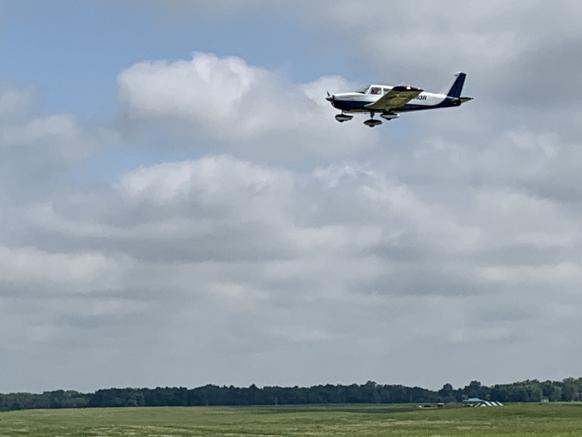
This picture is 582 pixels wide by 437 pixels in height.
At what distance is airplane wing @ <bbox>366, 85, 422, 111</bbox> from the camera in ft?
292

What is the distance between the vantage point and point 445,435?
102m

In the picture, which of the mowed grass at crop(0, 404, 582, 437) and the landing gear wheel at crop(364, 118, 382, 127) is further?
the mowed grass at crop(0, 404, 582, 437)

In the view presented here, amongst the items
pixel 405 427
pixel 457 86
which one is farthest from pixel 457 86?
pixel 405 427

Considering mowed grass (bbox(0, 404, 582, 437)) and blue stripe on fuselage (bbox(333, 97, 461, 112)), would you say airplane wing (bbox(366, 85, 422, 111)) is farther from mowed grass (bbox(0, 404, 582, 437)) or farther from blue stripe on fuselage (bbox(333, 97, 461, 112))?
mowed grass (bbox(0, 404, 582, 437))

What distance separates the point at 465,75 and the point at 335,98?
1564 centimetres

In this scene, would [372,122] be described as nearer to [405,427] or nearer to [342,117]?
[342,117]

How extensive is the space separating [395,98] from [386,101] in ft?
2.42

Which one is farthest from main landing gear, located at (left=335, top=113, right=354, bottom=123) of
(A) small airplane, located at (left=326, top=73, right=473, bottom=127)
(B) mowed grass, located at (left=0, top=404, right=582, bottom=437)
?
(B) mowed grass, located at (left=0, top=404, right=582, bottom=437)

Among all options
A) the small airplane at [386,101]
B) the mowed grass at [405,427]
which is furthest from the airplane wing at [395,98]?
the mowed grass at [405,427]

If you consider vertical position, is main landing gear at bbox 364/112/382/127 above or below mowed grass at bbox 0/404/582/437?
above

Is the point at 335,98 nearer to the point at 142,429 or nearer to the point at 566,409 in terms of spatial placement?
the point at 142,429

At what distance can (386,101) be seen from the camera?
90.3 meters

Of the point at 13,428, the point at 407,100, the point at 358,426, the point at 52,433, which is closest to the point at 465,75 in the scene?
the point at 407,100

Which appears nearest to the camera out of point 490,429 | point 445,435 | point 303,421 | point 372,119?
point 372,119
